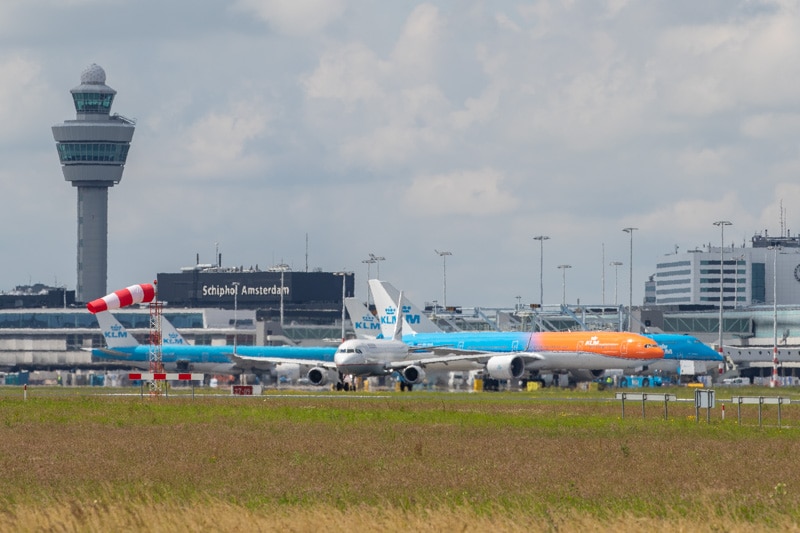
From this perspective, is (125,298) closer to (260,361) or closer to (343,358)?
(343,358)

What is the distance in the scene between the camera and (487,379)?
121 metres

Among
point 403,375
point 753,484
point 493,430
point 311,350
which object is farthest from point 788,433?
point 311,350

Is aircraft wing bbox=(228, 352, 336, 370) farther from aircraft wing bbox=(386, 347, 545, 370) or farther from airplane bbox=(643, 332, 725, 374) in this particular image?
airplane bbox=(643, 332, 725, 374)

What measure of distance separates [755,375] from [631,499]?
16238cm

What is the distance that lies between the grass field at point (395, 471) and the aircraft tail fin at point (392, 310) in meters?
77.7

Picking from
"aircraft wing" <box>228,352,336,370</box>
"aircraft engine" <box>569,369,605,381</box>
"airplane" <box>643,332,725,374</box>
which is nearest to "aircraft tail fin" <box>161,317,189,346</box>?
"aircraft wing" <box>228,352,336,370</box>

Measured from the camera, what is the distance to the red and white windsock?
8512 centimetres

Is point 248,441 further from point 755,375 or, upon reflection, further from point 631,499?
point 755,375

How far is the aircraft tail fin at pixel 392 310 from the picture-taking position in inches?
5886

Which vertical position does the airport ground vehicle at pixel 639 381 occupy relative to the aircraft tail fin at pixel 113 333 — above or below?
below

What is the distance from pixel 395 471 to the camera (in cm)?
4019

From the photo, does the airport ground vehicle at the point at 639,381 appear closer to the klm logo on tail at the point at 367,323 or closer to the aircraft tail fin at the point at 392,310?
the aircraft tail fin at the point at 392,310

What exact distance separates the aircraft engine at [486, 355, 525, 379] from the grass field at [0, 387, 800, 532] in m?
46.1

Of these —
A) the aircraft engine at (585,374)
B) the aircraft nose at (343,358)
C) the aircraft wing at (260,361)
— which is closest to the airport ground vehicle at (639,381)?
the aircraft engine at (585,374)
